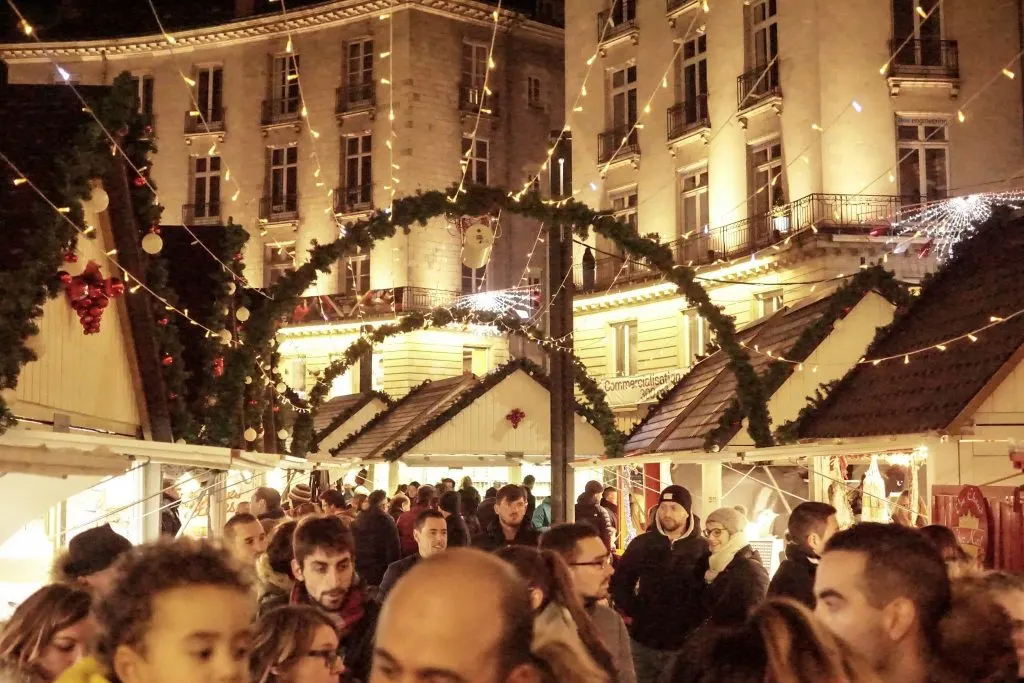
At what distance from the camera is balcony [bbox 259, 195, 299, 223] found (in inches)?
1683

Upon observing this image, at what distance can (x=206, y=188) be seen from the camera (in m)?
44.1

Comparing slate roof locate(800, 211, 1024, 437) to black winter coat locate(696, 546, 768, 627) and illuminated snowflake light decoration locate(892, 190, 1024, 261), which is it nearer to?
black winter coat locate(696, 546, 768, 627)

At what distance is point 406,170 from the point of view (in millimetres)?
40594

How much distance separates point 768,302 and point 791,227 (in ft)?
7.20

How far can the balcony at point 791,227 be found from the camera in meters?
25.5

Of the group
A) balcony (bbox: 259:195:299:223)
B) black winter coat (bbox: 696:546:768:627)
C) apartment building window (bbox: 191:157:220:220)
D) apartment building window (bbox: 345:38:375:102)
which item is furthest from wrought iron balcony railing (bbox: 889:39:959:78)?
apartment building window (bbox: 191:157:220:220)

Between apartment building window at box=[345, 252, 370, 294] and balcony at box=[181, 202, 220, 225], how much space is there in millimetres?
5676

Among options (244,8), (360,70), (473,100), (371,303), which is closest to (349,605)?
(371,303)

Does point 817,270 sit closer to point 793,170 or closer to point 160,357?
point 793,170

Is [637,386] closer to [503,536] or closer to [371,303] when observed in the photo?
[371,303]

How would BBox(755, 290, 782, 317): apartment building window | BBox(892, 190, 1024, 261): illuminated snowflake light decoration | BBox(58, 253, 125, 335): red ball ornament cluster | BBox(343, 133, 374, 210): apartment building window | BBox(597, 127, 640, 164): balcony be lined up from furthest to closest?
1. BBox(343, 133, 374, 210): apartment building window
2. BBox(597, 127, 640, 164): balcony
3. BBox(755, 290, 782, 317): apartment building window
4. BBox(892, 190, 1024, 261): illuminated snowflake light decoration
5. BBox(58, 253, 125, 335): red ball ornament cluster

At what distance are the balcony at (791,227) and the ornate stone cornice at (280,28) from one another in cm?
1439

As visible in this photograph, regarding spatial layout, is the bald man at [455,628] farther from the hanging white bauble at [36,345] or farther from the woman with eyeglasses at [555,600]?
the hanging white bauble at [36,345]

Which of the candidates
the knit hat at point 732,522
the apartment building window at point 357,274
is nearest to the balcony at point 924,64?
the apartment building window at point 357,274
